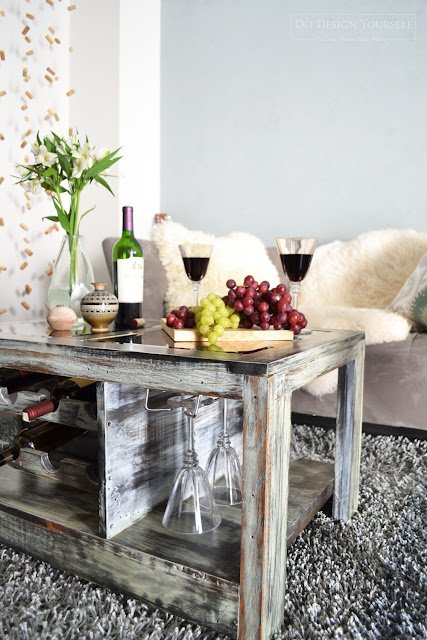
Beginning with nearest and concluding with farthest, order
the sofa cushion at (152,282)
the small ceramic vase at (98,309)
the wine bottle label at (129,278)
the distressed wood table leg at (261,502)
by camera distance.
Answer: the distressed wood table leg at (261,502) → the small ceramic vase at (98,309) → the wine bottle label at (129,278) → the sofa cushion at (152,282)

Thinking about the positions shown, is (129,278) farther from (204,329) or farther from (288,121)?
(288,121)

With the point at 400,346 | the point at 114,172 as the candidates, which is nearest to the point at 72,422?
the point at 400,346

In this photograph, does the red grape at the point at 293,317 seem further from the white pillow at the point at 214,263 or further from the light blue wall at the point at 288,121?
the light blue wall at the point at 288,121

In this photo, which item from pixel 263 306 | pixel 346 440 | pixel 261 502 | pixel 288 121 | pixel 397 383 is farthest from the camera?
pixel 288 121

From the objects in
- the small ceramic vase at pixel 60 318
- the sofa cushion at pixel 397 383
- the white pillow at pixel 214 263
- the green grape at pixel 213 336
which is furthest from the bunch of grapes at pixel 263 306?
the white pillow at pixel 214 263

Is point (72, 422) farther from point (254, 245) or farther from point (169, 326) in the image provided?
point (254, 245)

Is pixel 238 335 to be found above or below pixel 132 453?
above

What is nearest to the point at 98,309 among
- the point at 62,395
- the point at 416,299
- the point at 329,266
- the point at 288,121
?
the point at 62,395

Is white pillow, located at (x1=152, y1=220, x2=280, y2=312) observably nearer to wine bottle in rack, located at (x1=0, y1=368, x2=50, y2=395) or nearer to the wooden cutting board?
wine bottle in rack, located at (x1=0, y1=368, x2=50, y2=395)

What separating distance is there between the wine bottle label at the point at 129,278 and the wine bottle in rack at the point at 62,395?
22cm

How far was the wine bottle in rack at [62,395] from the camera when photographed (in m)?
0.95

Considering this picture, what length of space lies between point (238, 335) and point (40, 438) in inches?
22.4

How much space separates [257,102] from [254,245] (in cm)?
91

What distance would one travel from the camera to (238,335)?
92 cm
